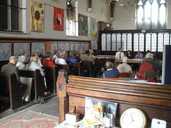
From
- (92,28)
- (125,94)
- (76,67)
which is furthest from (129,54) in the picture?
(125,94)

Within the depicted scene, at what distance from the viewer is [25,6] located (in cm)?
913

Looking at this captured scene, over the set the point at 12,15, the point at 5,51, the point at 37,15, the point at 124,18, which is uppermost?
the point at 124,18

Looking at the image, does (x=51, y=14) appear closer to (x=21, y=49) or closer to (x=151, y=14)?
(x=21, y=49)

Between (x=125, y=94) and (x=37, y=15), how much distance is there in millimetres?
8331

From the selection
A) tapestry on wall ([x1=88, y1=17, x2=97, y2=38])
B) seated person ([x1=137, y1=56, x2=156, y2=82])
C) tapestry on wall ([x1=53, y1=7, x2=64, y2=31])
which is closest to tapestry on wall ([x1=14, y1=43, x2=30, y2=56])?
tapestry on wall ([x1=53, y1=7, x2=64, y2=31])

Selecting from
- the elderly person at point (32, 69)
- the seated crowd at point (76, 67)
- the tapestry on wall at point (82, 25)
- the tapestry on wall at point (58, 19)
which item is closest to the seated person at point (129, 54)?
the seated crowd at point (76, 67)

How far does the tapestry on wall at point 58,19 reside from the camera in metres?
11.4

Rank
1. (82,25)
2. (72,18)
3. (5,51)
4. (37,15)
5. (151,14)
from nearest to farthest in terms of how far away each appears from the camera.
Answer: (5,51)
(37,15)
(72,18)
(82,25)
(151,14)

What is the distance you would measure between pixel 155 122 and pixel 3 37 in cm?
691

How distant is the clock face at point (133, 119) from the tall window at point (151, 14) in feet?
55.3

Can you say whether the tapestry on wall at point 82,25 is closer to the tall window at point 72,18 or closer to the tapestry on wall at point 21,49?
the tall window at point 72,18

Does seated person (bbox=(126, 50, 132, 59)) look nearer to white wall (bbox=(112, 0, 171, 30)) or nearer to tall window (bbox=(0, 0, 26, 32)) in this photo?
white wall (bbox=(112, 0, 171, 30))

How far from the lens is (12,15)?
28.9 feet

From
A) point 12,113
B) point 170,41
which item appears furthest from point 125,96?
point 170,41
